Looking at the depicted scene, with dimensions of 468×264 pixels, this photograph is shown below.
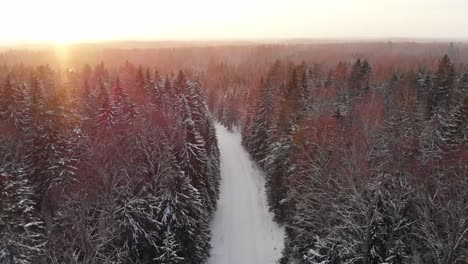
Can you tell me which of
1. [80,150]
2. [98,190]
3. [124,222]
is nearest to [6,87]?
[80,150]

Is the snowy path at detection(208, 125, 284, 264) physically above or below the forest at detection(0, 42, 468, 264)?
below

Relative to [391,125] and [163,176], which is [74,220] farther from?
[391,125]

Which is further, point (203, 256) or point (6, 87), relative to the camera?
point (6, 87)

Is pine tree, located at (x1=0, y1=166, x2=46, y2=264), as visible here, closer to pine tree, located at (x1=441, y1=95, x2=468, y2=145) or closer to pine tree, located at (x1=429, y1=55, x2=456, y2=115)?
pine tree, located at (x1=441, y1=95, x2=468, y2=145)

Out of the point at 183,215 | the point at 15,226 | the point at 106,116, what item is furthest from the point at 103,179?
the point at 106,116

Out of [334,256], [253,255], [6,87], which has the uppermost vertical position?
[6,87]

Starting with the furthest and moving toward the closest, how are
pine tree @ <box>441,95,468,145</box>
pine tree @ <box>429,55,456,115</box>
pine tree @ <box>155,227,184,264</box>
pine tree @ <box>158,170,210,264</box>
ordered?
1. pine tree @ <box>429,55,456,115</box>
2. pine tree @ <box>441,95,468,145</box>
3. pine tree @ <box>158,170,210,264</box>
4. pine tree @ <box>155,227,184,264</box>

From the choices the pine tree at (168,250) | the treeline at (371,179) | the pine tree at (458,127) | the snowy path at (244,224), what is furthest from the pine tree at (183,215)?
the pine tree at (458,127)

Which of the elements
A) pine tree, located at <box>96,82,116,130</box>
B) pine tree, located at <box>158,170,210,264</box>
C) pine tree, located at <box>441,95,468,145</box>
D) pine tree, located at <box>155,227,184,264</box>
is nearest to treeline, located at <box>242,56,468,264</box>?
pine tree, located at <box>441,95,468,145</box>
